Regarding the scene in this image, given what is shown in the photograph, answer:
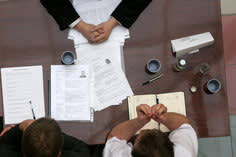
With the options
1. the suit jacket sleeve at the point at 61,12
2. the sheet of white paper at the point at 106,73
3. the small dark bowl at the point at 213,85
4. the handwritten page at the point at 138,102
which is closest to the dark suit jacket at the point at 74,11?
the suit jacket sleeve at the point at 61,12

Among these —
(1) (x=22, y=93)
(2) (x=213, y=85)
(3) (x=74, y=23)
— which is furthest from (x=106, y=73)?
(2) (x=213, y=85)

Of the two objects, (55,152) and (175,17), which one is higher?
(175,17)

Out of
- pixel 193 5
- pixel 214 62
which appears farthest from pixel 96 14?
pixel 214 62

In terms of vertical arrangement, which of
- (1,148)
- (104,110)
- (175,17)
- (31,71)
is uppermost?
(175,17)

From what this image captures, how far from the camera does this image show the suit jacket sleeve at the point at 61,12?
1.13m

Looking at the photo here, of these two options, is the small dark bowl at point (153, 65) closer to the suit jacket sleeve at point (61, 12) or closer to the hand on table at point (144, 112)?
the hand on table at point (144, 112)

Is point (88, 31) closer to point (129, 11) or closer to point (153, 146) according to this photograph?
point (129, 11)

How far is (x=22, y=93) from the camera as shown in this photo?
3.55 feet

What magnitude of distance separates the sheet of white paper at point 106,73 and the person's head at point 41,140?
27 cm

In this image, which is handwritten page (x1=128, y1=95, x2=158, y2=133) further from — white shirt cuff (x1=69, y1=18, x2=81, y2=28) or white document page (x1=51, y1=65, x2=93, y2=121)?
white shirt cuff (x1=69, y1=18, x2=81, y2=28)

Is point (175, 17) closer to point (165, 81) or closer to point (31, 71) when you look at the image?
point (165, 81)

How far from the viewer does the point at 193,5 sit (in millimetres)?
1186

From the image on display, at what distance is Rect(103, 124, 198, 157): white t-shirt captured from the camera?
0.96 m

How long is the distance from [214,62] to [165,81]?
11.1 inches
